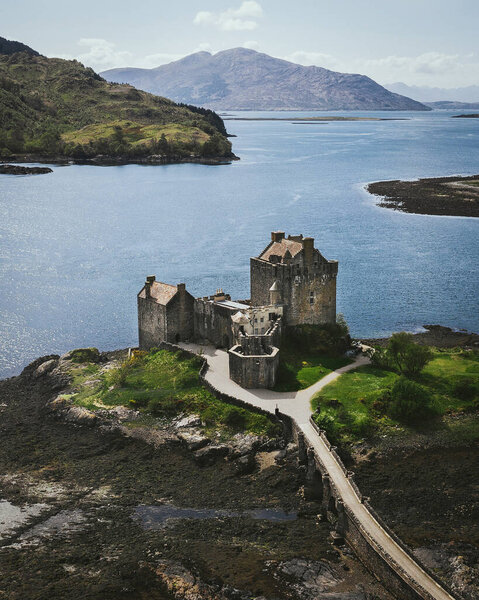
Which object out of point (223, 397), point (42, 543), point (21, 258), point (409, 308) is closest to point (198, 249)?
point (21, 258)

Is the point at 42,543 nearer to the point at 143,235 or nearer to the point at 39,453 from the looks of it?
the point at 39,453

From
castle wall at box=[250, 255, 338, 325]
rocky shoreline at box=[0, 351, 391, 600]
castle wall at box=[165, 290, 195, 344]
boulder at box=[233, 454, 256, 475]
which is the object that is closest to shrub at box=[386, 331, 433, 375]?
castle wall at box=[250, 255, 338, 325]

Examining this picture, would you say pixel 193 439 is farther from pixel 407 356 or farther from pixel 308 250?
pixel 308 250

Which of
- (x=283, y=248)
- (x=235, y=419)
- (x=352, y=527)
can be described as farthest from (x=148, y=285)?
(x=352, y=527)

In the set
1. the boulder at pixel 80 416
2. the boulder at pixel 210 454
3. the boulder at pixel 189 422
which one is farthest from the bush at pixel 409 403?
the boulder at pixel 80 416

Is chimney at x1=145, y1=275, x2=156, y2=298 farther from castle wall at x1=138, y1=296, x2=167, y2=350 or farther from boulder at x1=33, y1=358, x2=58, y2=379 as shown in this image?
boulder at x1=33, y1=358, x2=58, y2=379
